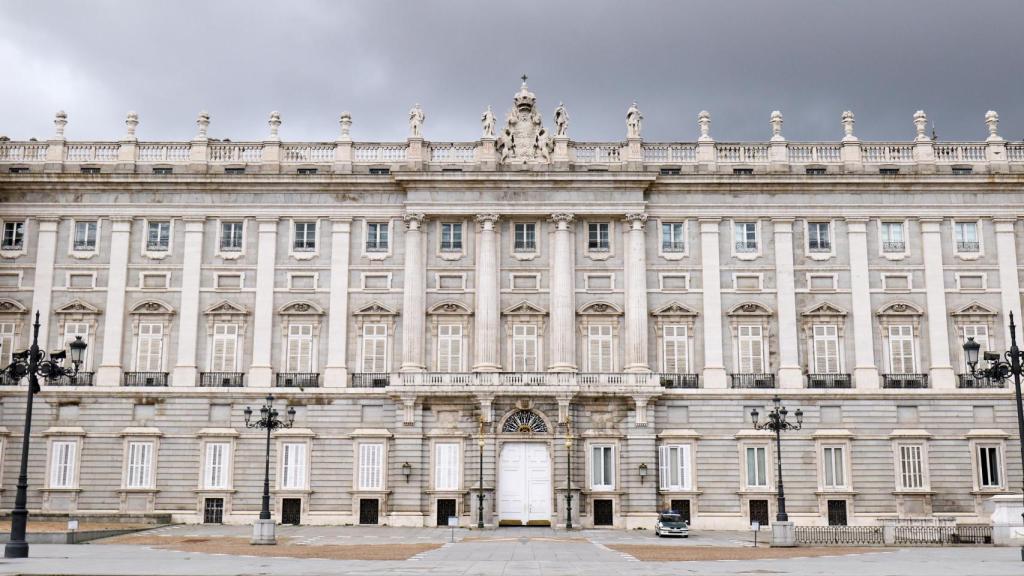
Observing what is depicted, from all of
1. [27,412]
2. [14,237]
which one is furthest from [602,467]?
[14,237]

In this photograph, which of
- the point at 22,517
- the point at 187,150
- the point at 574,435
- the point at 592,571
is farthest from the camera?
the point at 187,150

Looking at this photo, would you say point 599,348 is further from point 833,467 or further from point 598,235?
point 833,467

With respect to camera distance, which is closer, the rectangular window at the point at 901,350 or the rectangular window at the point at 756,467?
the rectangular window at the point at 756,467

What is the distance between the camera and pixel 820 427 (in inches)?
1994

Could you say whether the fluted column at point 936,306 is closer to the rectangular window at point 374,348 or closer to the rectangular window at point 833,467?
the rectangular window at point 833,467

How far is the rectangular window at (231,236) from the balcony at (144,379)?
7.06m

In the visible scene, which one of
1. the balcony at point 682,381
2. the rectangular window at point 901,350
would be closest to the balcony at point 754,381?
the balcony at point 682,381

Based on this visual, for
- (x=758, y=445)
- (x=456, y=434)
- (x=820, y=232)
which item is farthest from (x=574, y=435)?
(x=820, y=232)

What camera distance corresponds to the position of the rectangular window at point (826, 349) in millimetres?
51500

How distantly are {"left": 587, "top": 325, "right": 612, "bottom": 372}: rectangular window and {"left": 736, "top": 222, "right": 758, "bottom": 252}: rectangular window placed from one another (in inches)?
317

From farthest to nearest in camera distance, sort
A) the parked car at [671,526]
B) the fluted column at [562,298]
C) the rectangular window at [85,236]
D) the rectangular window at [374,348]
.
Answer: the rectangular window at [85,236] < the rectangular window at [374,348] < the fluted column at [562,298] < the parked car at [671,526]

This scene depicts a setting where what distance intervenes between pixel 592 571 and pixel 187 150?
118 feet

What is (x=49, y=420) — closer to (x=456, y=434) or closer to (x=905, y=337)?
(x=456, y=434)

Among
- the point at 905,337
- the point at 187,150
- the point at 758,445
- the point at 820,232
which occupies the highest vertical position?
the point at 187,150
